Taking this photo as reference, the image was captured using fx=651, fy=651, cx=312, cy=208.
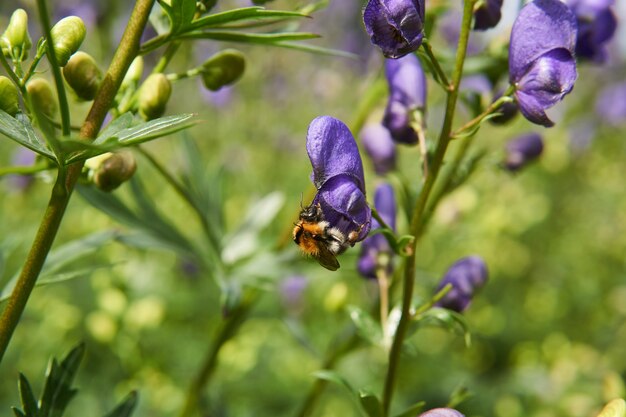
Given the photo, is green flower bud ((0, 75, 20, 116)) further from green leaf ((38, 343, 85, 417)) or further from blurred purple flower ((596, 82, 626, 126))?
blurred purple flower ((596, 82, 626, 126))

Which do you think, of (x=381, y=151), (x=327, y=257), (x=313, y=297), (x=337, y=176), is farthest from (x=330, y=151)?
(x=313, y=297)

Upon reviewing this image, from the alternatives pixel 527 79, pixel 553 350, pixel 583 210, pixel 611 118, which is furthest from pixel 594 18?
pixel 611 118

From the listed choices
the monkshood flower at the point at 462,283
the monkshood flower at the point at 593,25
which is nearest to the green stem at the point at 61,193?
the monkshood flower at the point at 462,283

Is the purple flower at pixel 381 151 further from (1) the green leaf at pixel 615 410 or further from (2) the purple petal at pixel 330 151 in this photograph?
(1) the green leaf at pixel 615 410

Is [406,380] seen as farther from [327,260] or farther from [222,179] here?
[327,260]

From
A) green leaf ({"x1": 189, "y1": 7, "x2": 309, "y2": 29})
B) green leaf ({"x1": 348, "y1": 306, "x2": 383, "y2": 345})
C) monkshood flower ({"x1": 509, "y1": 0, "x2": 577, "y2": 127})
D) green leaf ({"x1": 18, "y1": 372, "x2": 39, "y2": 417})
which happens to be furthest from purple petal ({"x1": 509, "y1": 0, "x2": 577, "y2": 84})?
green leaf ({"x1": 18, "y1": 372, "x2": 39, "y2": 417})

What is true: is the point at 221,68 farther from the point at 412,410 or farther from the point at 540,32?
the point at 412,410
